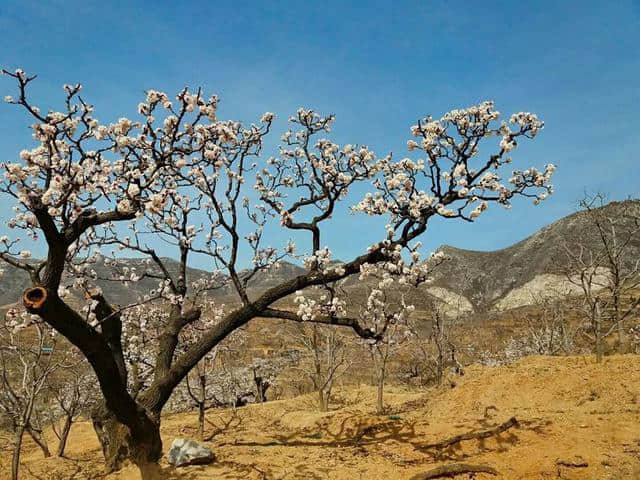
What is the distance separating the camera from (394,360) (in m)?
49.6

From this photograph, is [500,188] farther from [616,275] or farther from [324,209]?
[616,275]

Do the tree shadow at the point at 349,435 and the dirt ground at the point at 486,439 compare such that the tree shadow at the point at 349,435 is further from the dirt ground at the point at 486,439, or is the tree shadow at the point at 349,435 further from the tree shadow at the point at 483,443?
the tree shadow at the point at 483,443

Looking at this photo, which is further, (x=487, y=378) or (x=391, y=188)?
(x=487, y=378)

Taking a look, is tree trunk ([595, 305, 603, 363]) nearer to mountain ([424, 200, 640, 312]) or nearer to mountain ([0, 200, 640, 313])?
mountain ([0, 200, 640, 313])

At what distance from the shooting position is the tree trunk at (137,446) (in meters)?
9.76

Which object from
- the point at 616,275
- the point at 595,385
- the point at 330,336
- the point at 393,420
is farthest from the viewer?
the point at 330,336

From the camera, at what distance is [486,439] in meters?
10.1

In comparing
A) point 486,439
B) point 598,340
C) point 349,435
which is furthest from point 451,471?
point 598,340

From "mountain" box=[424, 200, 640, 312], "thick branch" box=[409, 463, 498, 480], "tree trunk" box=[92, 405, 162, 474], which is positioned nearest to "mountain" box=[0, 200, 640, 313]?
"mountain" box=[424, 200, 640, 312]

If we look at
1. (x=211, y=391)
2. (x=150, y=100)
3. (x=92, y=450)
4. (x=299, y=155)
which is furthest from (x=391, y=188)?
(x=211, y=391)

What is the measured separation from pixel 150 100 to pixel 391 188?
17.6 feet

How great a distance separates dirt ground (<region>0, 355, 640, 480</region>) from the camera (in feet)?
28.1

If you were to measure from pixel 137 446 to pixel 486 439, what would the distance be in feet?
24.6

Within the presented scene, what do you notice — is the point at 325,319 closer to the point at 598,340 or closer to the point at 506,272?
the point at 598,340
